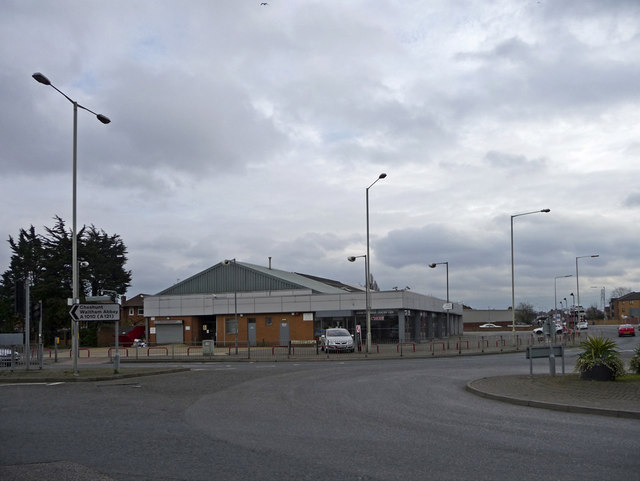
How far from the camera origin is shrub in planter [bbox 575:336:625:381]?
1775cm

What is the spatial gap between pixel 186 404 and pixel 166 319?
2005 inches

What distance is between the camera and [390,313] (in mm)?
54719

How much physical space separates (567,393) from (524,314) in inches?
4753

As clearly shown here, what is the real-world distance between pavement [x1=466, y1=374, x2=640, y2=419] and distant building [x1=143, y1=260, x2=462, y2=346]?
33.0 m

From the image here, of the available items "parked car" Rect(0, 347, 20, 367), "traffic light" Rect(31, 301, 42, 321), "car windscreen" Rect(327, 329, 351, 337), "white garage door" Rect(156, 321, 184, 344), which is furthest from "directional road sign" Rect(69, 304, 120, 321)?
"white garage door" Rect(156, 321, 184, 344)

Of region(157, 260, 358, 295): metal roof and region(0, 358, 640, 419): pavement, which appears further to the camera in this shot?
region(157, 260, 358, 295): metal roof

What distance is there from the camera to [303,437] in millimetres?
10281

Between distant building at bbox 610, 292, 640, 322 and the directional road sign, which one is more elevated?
the directional road sign

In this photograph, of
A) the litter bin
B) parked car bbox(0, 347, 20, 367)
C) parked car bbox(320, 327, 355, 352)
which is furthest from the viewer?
parked car bbox(320, 327, 355, 352)

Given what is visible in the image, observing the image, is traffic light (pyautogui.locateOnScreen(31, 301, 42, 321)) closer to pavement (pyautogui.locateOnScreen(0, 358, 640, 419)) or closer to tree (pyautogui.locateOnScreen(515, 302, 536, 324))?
pavement (pyautogui.locateOnScreen(0, 358, 640, 419))

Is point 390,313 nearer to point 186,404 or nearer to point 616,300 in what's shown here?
point 186,404

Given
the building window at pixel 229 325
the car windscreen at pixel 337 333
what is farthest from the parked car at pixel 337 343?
the building window at pixel 229 325

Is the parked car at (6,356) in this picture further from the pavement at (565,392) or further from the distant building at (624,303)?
the distant building at (624,303)

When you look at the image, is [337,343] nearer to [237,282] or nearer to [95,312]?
[95,312]
